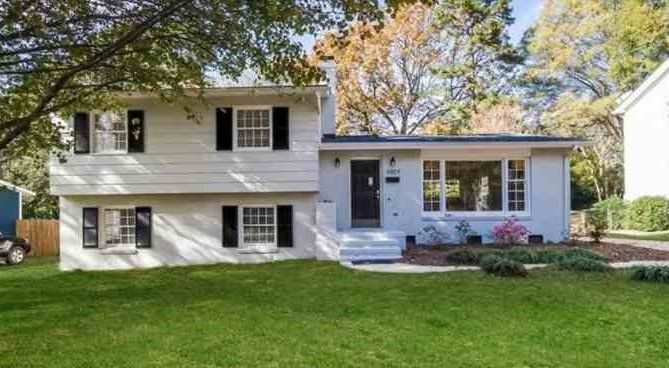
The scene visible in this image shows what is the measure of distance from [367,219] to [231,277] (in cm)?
524

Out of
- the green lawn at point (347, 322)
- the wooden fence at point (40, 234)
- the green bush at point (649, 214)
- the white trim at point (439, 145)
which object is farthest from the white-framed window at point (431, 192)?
the wooden fence at point (40, 234)

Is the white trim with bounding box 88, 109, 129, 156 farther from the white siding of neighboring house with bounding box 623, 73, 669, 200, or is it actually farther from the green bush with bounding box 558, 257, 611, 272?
the white siding of neighboring house with bounding box 623, 73, 669, 200

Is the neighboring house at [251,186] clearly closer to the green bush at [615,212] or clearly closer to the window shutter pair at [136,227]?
the window shutter pair at [136,227]

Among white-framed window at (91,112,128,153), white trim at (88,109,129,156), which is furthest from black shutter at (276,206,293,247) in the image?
white-framed window at (91,112,128,153)

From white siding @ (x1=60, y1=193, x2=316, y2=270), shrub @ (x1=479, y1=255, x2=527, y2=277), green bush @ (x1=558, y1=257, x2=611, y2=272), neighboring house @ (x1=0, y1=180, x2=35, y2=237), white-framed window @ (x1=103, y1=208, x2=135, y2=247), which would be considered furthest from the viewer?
neighboring house @ (x1=0, y1=180, x2=35, y2=237)

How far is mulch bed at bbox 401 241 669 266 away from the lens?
42.3 feet

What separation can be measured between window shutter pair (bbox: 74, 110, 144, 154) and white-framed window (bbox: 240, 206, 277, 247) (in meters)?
3.10

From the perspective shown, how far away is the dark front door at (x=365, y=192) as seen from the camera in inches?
629

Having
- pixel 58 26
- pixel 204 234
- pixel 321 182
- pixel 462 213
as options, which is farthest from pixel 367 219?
pixel 58 26

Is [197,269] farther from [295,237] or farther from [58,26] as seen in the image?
[58,26]

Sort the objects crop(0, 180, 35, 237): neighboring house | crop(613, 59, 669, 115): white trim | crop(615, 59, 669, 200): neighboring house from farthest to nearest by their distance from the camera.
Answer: crop(0, 180, 35, 237): neighboring house → crop(615, 59, 669, 200): neighboring house → crop(613, 59, 669, 115): white trim

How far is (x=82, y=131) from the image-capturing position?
1478cm

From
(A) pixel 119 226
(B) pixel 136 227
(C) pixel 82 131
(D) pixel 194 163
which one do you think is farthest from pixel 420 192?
(C) pixel 82 131

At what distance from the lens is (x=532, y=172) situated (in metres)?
16.1
